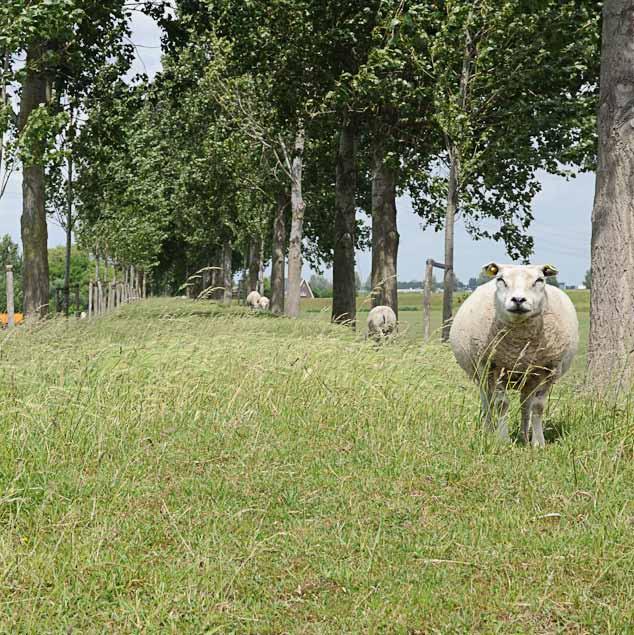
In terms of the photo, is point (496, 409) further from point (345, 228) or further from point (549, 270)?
point (345, 228)

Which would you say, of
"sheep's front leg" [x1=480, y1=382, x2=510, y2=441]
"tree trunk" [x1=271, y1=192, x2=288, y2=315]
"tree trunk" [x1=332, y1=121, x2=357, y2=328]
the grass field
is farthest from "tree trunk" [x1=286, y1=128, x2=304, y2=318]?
"sheep's front leg" [x1=480, y1=382, x2=510, y2=441]

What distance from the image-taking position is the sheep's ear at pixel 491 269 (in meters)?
7.17

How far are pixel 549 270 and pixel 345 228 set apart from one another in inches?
617

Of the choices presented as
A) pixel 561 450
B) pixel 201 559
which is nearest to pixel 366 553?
pixel 201 559

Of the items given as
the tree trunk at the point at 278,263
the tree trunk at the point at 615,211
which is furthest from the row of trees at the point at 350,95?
the tree trunk at the point at 278,263

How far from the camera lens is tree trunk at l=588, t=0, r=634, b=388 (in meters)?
8.84

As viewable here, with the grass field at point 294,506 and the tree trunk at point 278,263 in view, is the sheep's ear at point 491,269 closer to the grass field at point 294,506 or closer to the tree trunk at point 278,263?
the grass field at point 294,506

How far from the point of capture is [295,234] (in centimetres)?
2947

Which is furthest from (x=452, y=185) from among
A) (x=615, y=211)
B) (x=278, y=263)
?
(x=278, y=263)

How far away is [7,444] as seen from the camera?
6.13 meters

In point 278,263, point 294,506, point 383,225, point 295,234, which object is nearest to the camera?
point 294,506

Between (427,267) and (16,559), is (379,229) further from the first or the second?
(16,559)

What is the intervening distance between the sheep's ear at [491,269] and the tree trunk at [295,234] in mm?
22283

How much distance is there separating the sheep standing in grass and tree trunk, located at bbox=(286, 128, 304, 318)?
72.1 feet
